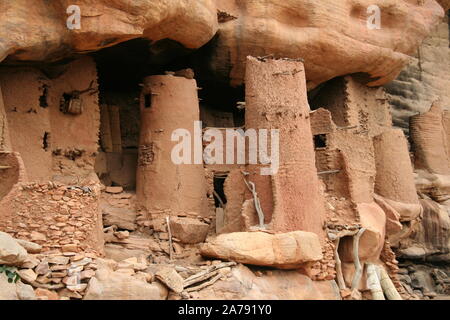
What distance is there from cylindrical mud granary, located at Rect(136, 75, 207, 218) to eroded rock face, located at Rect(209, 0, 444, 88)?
1855mm

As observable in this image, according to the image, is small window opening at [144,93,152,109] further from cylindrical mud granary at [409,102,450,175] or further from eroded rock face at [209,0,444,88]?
cylindrical mud granary at [409,102,450,175]

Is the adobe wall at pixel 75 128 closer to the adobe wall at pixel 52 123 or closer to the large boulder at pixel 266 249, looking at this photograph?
the adobe wall at pixel 52 123

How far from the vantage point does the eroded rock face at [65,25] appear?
36.4ft

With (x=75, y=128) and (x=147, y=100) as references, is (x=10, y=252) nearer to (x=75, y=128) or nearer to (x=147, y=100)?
(x=75, y=128)

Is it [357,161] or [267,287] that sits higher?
[357,161]

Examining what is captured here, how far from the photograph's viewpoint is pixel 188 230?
42.9 ft

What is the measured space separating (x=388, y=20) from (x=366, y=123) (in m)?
2.93

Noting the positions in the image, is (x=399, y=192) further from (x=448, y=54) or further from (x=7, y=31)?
(x=7, y=31)

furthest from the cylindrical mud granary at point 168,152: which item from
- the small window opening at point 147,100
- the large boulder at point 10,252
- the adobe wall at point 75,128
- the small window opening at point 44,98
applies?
the large boulder at point 10,252

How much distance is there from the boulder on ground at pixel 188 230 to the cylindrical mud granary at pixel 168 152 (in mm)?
360

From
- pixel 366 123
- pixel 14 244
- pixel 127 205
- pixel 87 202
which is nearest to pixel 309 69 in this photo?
pixel 366 123

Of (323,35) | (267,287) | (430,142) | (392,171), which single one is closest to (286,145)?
(267,287)

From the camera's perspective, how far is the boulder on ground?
13.0 m

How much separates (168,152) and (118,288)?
18.1ft
